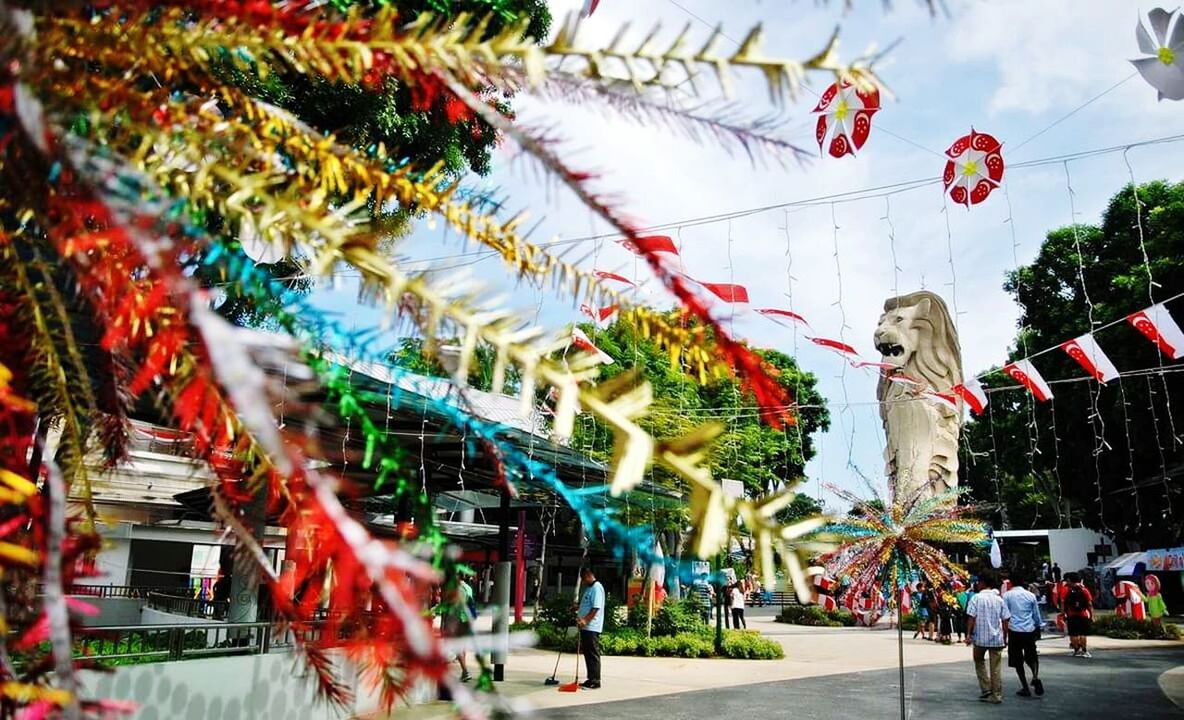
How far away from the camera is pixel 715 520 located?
54 centimetres

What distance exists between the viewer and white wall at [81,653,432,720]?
5.67 m

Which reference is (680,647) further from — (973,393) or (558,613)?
(973,393)

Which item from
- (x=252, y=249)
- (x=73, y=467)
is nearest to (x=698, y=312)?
(x=252, y=249)

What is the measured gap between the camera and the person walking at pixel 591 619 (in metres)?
10.3

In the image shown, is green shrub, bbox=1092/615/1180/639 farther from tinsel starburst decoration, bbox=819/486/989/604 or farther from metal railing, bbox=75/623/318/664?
metal railing, bbox=75/623/318/664

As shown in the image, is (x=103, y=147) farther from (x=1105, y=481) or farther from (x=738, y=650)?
(x=1105, y=481)

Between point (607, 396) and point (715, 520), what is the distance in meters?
0.12

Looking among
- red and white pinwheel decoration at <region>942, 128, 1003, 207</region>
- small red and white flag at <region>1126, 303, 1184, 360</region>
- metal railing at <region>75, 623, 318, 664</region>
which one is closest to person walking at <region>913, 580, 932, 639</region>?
small red and white flag at <region>1126, 303, 1184, 360</region>

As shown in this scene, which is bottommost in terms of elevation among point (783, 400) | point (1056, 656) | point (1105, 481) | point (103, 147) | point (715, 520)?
point (1056, 656)

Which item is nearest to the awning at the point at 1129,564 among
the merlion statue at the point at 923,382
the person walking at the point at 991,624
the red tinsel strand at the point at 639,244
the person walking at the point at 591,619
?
the merlion statue at the point at 923,382

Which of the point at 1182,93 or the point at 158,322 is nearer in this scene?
the point at 158,322

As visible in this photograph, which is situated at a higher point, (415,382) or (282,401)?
(415,382)

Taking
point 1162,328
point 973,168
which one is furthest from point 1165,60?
point 1162,328

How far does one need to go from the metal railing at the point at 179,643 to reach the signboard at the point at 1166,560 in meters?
25.4
